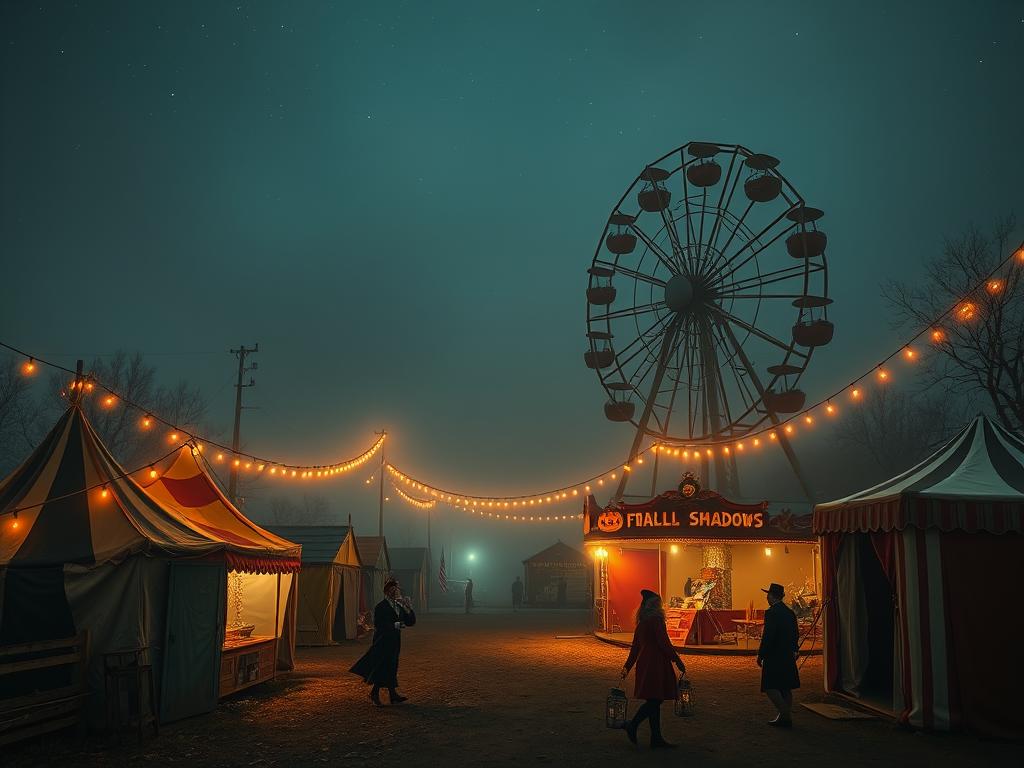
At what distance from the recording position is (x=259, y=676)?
481 inches

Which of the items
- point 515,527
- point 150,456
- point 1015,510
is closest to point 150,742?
point 1015,510

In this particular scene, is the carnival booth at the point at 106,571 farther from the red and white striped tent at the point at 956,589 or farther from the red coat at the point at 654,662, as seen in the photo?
the red and white striped tent at the point at 956,589

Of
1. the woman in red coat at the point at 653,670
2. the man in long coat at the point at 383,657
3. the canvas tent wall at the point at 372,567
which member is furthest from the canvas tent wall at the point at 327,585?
the woman in red coat at the point at 653,670

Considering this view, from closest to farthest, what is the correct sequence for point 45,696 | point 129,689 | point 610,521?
point 45,696
point 129,689
point 610,521

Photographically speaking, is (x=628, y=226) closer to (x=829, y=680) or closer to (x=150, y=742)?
(x=829, y=680)

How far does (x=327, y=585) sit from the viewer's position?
65.8 feet

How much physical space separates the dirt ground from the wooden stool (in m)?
0.24

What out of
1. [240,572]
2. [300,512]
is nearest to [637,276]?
[240,572]

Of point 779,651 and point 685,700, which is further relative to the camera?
point 685,700

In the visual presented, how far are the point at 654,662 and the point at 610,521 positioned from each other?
45.2ft

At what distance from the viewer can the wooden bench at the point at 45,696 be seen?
744 cm

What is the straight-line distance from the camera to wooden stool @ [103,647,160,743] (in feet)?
27.5

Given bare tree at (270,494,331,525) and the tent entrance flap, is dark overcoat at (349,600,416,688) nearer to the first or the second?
the tent entrance flap

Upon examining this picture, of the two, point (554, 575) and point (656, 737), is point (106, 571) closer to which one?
point (656, 737)
